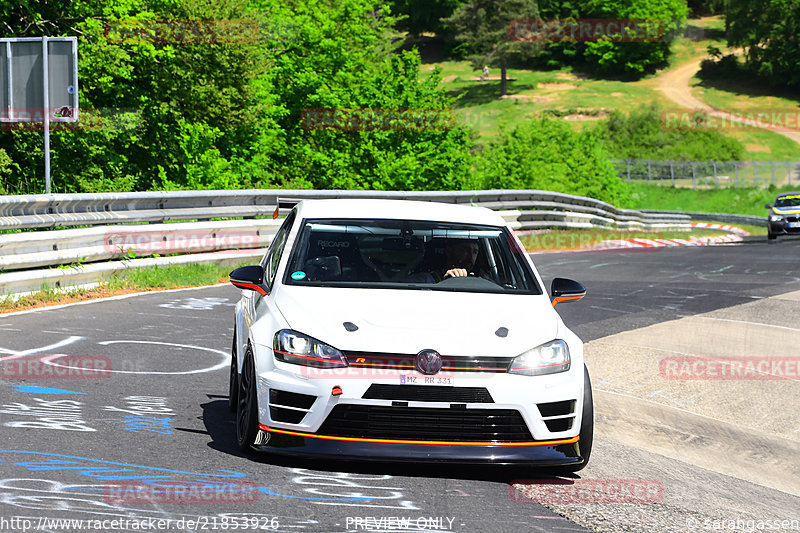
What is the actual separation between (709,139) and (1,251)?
84.2 m

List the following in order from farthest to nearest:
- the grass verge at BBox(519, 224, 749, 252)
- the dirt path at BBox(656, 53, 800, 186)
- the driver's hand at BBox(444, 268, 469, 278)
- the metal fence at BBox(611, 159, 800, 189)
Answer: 1. the dirt path at BBox(656, 53, 800, 186)
2. the metal fence at BBox(611, 159, 800, 189)
3. the grass verge at BBox(519, 224, 749, 252)
4. the driver's hand at BBox(444, 268, 469, 278)

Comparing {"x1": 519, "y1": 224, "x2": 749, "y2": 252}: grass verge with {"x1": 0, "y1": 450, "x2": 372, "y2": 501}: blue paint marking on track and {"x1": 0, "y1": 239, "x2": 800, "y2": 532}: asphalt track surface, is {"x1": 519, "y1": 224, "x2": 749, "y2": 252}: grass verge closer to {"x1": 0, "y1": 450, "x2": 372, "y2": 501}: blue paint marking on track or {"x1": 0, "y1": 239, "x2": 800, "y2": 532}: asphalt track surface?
{"x1": 0, "y1": 239, "x2": 800, "y2": 532}: asphalt track surface

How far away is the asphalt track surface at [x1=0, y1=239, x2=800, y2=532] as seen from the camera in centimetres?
491

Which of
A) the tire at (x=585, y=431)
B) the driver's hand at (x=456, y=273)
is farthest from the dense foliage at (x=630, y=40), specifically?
the tire at (x=585, y=431)

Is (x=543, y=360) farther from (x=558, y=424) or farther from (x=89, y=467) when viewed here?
(x=89, y=467)

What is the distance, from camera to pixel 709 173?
7169cm

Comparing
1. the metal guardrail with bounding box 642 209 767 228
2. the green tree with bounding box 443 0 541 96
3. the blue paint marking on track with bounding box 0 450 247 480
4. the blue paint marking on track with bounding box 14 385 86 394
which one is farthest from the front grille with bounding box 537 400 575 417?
the green tree with bounding box 443 0 541 96

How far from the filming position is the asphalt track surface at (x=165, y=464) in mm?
4910

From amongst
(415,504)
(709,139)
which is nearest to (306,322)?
(415,504)

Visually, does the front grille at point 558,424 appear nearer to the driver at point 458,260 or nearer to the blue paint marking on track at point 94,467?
the driver at point 458,260

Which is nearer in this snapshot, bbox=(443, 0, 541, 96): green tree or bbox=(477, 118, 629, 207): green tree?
bbox=(477, 118, 629, 207): green tree

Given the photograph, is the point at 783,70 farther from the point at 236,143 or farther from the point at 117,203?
the point at 117,203

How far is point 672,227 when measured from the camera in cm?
4497

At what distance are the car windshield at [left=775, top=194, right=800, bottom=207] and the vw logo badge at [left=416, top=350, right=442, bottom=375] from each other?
3286cm
